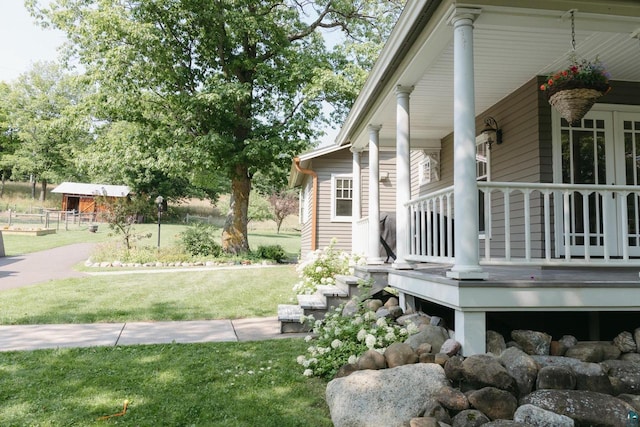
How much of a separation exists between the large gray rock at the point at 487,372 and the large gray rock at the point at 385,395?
0.17 meters

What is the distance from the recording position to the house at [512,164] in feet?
10.8

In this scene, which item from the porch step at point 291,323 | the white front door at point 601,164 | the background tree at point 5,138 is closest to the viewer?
the porch step at point 291,323

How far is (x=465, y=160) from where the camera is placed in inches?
132

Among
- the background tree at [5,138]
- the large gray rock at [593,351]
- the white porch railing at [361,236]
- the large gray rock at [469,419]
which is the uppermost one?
the background tree at [5,138]

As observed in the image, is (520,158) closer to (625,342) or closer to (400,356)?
(625,342)

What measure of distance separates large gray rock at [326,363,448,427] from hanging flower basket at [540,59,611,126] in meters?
2.62

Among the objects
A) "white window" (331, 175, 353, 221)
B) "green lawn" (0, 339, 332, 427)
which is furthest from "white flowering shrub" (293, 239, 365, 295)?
"white window" (331, 175, 353, 221)

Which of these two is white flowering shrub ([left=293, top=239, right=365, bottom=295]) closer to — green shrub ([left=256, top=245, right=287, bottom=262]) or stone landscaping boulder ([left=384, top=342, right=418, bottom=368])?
stone landscaping boulder ([left=384, top=342, right=418, bottom=368])

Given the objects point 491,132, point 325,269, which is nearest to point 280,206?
point 325,269

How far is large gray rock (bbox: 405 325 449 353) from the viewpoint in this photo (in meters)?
3.47

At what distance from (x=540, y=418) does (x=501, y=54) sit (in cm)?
373

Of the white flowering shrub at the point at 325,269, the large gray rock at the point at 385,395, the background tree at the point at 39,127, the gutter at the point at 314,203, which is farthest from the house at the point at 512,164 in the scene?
the background tree at the point at 39,127

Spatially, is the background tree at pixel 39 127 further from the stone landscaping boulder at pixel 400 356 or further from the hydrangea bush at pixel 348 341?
the stone landscaping boulder at pixel 400 356

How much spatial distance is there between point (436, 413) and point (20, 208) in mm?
34016
